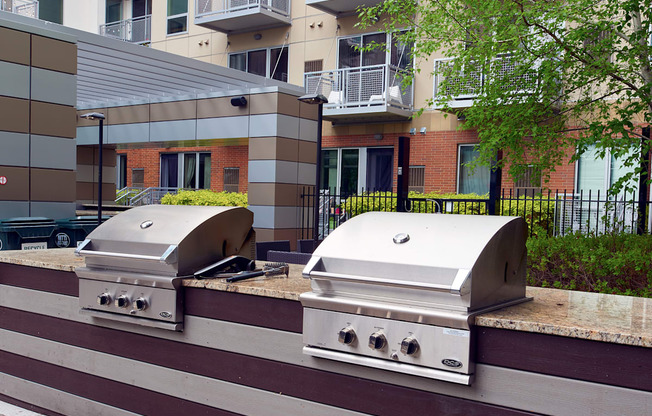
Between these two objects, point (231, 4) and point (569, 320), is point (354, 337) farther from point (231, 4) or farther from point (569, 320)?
point (231, 4)

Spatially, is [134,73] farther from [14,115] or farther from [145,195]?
[145,195]

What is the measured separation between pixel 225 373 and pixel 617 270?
3.95m

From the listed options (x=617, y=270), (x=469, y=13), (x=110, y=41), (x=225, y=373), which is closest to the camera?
(x=225, y=373)

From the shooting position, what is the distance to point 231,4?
20.3 meters

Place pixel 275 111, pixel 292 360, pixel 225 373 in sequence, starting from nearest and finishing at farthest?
pixel 292 360
pixel 225 373
pixel 275 111

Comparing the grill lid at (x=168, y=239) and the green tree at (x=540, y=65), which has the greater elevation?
the green tree at (x=540, y=65)

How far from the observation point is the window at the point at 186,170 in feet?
74.7

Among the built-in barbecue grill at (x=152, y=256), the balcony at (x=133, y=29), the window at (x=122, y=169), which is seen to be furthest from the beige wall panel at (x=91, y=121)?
the built-in barbecue grill at (x=152, y=256)

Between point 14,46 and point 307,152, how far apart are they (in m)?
6.19

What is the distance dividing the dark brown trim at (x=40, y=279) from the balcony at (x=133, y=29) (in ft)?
71.2

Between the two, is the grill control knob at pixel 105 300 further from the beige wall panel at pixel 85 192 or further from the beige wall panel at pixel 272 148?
the beige wall panel at pixel 85 192

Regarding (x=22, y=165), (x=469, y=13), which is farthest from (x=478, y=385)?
(x=22, y=165)

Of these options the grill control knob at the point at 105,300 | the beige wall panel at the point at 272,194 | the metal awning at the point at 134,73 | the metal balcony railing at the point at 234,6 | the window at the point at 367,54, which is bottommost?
the grill control knob at the point at 105,300

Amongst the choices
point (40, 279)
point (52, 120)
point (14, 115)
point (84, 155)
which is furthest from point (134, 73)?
point (40, 279)
